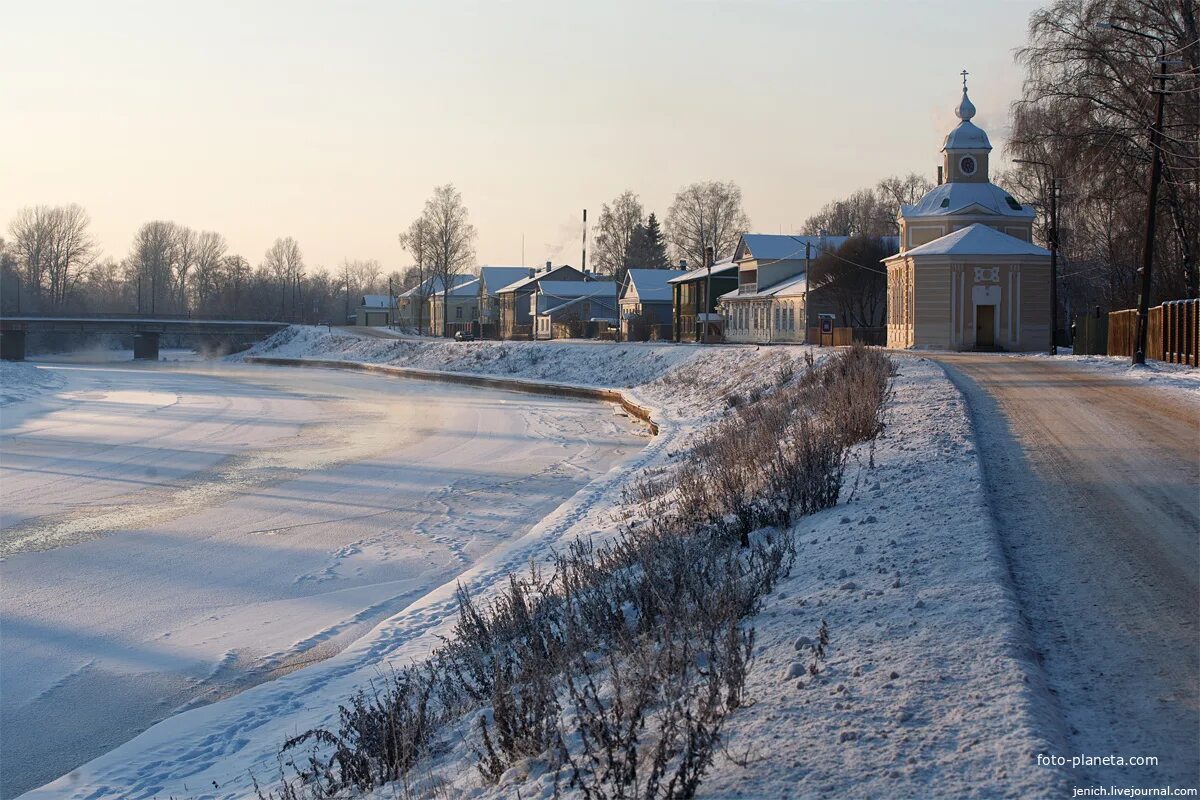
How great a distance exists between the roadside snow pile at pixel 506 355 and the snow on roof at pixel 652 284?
18647 mm

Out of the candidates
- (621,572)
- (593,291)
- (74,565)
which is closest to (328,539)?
(74,565)

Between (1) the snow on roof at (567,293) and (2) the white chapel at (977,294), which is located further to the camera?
(1) the snow on roof at (567,293)

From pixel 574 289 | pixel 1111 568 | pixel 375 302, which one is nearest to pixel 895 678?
pixel 1111 568

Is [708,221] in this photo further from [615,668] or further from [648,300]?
[615,668]

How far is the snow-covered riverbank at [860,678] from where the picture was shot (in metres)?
4.62

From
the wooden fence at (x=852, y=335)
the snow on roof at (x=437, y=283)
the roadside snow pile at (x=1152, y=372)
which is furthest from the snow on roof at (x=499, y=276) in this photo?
the roadside snow pile at (x=1152, y=372)

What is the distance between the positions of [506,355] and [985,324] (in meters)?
30.9

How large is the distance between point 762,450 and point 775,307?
54733mm

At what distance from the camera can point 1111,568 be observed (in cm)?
745

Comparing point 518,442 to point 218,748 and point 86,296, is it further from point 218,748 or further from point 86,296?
point 86,296

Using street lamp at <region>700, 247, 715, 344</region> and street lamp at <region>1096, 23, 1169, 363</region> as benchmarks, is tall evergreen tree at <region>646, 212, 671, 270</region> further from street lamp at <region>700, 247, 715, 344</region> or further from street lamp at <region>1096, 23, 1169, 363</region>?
street lamp at <region>1096, 23, 1169, 363</region>

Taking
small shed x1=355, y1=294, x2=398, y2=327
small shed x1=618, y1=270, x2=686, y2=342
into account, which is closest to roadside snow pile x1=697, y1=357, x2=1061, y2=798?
small shed x1=618, y1=270, x2=686, y2=342

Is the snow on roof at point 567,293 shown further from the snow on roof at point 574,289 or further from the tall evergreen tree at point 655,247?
the tall evergreen tree at point 655,247

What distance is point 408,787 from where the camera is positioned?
5613mm
